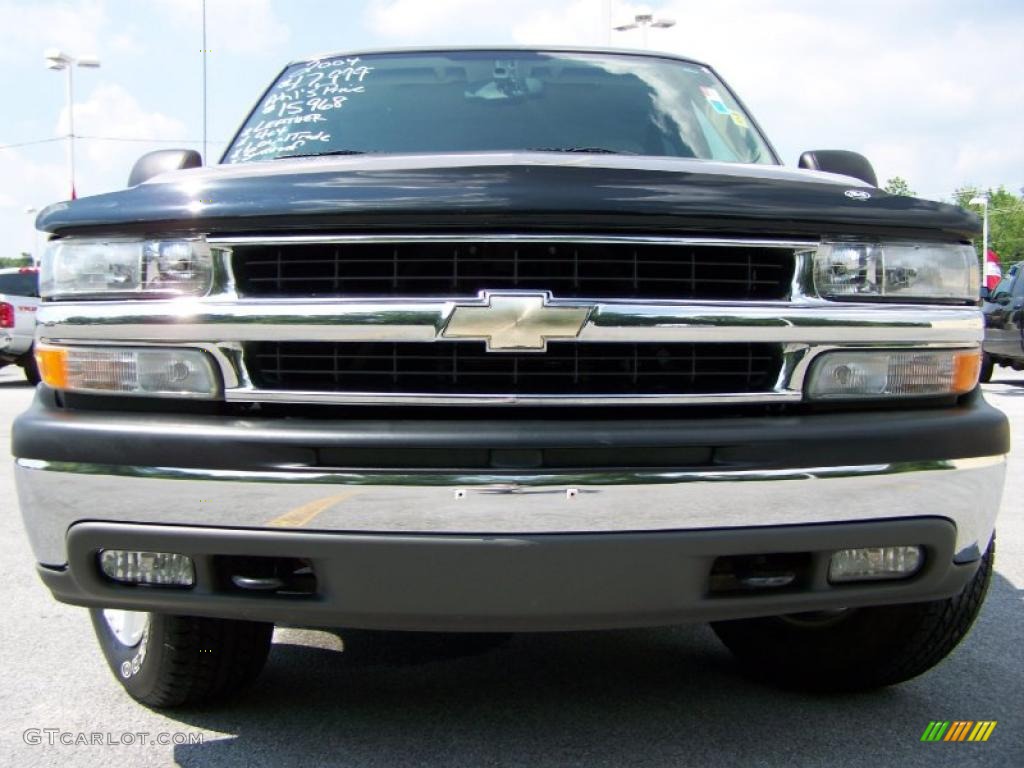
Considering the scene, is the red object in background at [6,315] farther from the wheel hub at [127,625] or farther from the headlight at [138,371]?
the headlight at [138,371]

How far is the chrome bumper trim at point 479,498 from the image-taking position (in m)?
2.15

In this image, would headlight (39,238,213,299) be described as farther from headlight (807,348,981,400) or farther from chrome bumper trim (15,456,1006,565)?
headlight (807,348,981,400)

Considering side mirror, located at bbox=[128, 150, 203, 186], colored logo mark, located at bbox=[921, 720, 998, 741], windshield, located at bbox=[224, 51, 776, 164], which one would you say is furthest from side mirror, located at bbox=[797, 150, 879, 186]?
side mirror, located at bbox=[128, 150, 203, 186]

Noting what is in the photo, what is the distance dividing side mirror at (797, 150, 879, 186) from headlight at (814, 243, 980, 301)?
1008 millimetres

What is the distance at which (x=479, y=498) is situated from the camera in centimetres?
214

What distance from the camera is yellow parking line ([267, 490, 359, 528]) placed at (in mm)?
2164

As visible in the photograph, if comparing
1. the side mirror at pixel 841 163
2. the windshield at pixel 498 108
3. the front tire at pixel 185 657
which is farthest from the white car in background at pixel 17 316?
the side mirror at pixel 841 163

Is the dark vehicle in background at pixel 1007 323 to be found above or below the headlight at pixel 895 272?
below

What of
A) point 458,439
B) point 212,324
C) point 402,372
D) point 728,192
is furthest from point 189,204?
point 728,192

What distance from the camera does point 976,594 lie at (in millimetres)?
2859

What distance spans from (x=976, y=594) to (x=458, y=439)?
5.00 ft

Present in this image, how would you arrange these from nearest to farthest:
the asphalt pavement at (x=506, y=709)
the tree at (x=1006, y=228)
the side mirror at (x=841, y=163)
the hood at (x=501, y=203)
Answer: the hood at (x=501, y=203), the asphalt pavement at (x=506, y=709), the side mirror at (x=841, y=163), the tree at (x=1006, y=228)

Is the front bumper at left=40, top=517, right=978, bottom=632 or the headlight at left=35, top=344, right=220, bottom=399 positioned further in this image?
the headlight at left=35, top=344, right=220, bottom=399

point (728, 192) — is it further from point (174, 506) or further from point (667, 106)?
point (667, 106)
